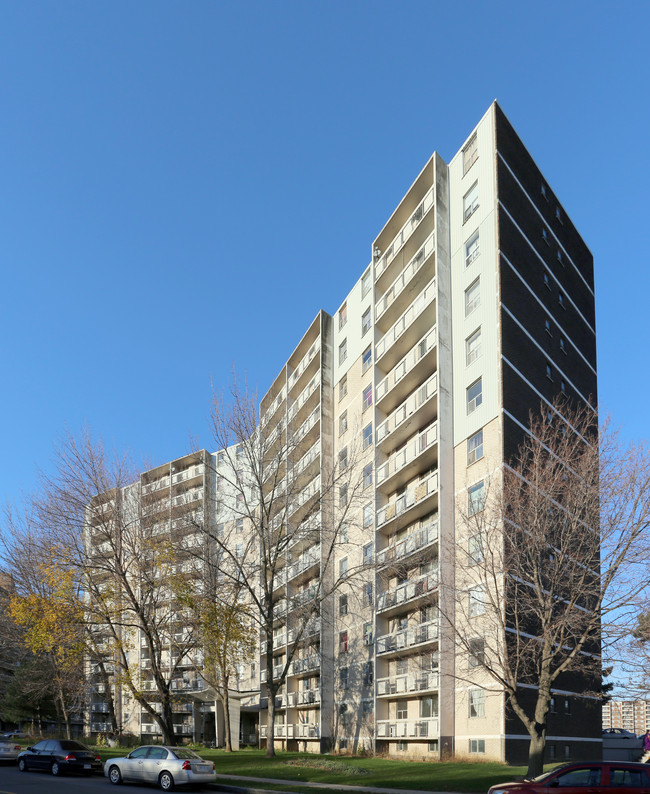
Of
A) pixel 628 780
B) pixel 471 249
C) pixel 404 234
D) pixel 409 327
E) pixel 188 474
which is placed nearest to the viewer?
pixel 628 780

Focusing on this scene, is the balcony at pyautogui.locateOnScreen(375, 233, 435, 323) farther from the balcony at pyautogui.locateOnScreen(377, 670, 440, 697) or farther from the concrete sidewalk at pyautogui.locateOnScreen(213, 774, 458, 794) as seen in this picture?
the concrete sidewalk at pyautogui.locateOnScreen(213, 774, 458, 794)

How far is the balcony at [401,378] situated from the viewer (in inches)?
1570

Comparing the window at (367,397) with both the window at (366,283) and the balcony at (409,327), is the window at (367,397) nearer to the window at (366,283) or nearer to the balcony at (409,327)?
the balcony at (409,327)

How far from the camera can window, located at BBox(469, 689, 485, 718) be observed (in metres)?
31.5

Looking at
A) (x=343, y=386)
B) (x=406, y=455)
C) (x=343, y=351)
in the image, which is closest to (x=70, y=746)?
(x=406, y=455)

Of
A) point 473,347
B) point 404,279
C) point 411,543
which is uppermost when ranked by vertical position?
point 404,279

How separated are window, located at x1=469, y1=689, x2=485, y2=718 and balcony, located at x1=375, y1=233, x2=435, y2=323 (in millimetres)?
20830

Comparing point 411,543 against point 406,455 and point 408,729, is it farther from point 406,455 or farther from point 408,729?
point 408,729

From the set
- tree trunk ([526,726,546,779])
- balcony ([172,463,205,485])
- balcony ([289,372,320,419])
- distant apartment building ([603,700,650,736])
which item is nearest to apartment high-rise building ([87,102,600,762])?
distant apartment building ([603,700,650,736])

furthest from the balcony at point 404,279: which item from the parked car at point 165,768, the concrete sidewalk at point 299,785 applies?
the parked car at point 165,768

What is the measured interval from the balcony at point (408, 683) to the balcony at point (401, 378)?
14.6 metres

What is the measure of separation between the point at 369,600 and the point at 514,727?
45.3ft

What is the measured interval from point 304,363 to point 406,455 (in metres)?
22.0

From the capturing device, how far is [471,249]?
127ft
